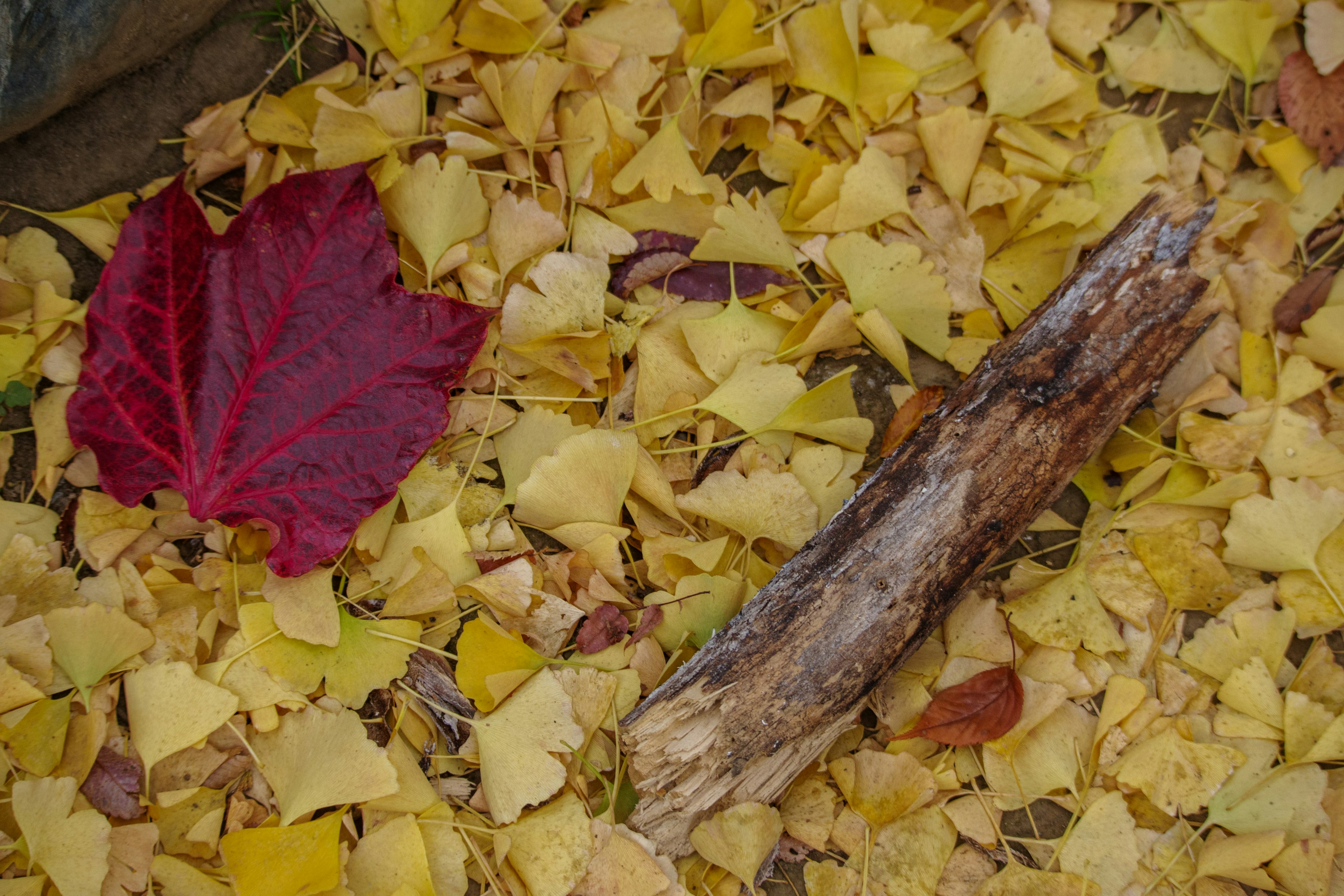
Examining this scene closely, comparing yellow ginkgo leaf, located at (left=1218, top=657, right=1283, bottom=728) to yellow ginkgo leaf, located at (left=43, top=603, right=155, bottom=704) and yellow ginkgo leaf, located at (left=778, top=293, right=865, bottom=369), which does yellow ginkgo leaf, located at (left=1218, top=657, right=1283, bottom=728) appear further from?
yellow ginkgo leaf, located at (left=43, top=603, right=155, bottom=704)

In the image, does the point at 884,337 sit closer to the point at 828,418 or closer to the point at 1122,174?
the point at 828,418

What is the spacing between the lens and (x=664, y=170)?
47.3 inches

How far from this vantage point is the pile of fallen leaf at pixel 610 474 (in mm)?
1010

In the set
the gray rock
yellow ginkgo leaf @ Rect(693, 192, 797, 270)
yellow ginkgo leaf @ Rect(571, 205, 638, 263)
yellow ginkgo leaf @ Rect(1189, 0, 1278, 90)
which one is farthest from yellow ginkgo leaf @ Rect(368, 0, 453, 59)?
yellow ginkgo leaf @ Rect(1189, 0, 1278, 90)

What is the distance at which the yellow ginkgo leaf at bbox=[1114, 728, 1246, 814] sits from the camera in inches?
43.7

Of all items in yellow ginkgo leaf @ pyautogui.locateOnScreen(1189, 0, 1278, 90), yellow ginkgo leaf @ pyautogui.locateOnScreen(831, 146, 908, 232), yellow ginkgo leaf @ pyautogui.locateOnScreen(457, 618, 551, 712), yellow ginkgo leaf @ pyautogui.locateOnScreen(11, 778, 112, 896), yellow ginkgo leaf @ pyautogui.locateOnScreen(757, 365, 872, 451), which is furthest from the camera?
yellow ginkgo leaf @ pyautogui.locateOnScreen(1189, 0, 1278, 90)

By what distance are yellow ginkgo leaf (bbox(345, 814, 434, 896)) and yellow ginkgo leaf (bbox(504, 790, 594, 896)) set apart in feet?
0.34

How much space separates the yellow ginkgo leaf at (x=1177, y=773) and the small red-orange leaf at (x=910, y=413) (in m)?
0.54

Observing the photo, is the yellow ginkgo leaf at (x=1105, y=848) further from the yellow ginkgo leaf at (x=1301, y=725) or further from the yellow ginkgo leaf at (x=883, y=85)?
the yellow ginkgo leaf at (x=883, y=85)

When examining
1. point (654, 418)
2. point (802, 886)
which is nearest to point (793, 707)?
point (802, 886)

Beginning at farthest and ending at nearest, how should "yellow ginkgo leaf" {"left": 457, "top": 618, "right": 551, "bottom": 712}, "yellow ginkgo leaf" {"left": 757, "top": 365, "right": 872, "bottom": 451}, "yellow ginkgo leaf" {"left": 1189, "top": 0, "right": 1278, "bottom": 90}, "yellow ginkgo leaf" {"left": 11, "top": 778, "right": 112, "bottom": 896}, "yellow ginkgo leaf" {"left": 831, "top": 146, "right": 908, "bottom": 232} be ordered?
"yellow ginkgo leaf" {"left": 1189, "top": 0, "right": 1278, "bottom": 90} < "yellow ginkgo leaf" {"left": 831, "top": 146, "right": 908, "bottom": 232} < "yellow ginkgo leaf" {"left": 757, "top": 365, "right": 872, "bottom": 451} < "yellow ginkgo leaf" {"left": 457, "top": 618, "right": 551, "bottom": 712} < "yellow ginkgo leaf" {"left": 11, "top": 778, "right": 112, "bottom": 896}

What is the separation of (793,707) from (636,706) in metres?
0.20

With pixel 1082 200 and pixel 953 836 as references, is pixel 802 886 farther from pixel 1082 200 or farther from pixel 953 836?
pixel 1082 200

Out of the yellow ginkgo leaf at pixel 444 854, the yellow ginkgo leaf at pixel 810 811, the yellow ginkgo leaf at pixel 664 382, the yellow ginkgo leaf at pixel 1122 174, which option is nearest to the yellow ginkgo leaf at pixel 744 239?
the yellow ginkgo leaf at pixel 664 382
